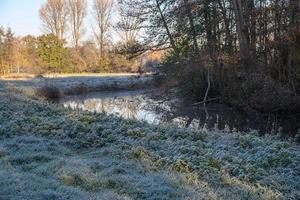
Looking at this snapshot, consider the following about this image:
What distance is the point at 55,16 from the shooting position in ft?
183

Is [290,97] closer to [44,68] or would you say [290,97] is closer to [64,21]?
[44,68]

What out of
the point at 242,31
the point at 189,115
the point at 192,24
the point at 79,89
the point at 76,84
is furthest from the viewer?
the point at 76,84

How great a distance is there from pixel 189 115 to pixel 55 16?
4193 cm

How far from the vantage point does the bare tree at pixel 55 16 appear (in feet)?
181

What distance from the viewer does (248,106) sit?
1697 cm

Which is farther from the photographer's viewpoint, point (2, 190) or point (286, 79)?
point (286, 79)

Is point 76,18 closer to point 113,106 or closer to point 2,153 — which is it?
point 113,106

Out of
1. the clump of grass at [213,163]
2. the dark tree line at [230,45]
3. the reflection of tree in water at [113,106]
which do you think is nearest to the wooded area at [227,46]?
the dark tree line at [230,45]

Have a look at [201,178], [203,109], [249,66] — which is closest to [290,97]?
[249,66]

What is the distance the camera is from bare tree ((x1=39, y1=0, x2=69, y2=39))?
5528cm

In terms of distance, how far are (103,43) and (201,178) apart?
5157 centimetres

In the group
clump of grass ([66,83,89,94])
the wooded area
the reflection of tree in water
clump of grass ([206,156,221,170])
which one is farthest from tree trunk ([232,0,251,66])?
clump of grass ([66,83,89,94])

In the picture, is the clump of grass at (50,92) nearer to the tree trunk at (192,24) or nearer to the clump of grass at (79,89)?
the clump of grass at (79,89)

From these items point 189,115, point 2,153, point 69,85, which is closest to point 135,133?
point 2,153
